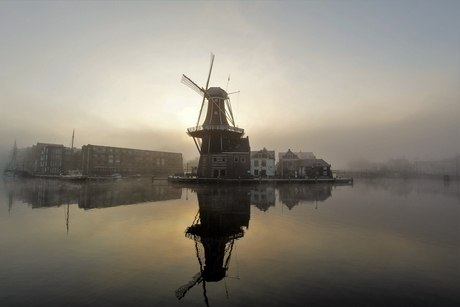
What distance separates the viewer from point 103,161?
8156 cm

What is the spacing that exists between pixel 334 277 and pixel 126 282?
6.47m

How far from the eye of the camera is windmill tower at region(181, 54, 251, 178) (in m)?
43.5

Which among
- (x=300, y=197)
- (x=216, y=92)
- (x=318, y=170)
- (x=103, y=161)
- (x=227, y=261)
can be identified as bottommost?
(x=227, y=261)

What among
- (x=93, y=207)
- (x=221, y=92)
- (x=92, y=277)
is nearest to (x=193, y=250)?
(x=92, y=277)

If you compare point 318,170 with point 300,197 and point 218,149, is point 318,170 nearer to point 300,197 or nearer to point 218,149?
point 218,149

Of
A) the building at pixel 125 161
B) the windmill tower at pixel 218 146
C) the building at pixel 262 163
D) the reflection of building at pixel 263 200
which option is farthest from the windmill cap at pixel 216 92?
the building at pixel 125 161

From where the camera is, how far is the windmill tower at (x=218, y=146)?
143 feet

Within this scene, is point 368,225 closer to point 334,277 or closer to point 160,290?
point 334,277

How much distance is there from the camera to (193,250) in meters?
8.95

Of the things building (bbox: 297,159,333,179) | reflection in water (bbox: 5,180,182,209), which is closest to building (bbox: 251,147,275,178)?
building (bbox: 297,159,333,179)

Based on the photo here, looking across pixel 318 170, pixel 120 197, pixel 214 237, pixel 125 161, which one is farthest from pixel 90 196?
pixel 125 161

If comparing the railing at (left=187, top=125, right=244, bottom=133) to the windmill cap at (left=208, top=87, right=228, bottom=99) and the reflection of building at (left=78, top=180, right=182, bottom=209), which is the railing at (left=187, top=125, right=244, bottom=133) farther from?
the reflection of building at (left=78, top=180, right=182, bottom=209)

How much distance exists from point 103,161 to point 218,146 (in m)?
59.2

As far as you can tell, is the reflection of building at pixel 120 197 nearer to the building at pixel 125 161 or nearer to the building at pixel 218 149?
the building at pixel 218 149
